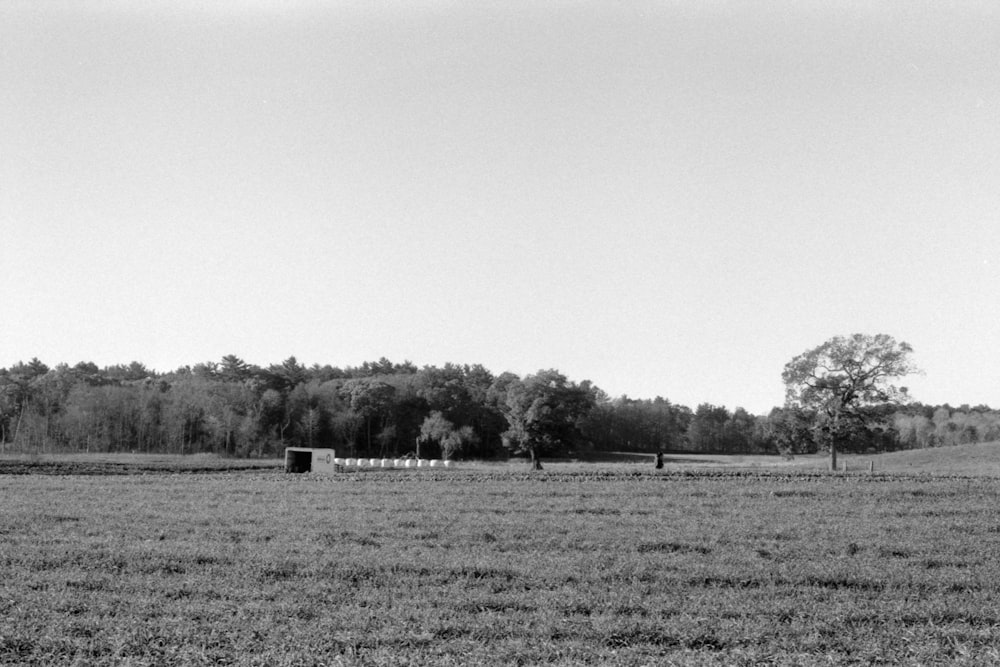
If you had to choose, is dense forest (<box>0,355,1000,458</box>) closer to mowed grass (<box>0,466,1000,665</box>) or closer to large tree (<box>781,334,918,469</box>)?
large tree (<box>781,334,918,469</box>)

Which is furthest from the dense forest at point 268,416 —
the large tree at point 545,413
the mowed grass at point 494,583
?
the mowed grass at point 494,583

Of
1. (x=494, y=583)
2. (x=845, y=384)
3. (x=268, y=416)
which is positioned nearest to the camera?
(x=494, y=583)

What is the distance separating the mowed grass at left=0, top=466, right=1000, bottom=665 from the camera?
1046 cm

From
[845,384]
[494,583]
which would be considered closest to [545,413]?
[845,384]

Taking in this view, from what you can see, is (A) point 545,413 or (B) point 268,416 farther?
(B) point 268,416

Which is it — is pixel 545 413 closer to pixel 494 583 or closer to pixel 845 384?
pixel 845 384

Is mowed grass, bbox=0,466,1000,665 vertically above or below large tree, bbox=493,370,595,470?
below

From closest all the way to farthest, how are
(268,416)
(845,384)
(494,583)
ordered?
(494,583) → (845,384) → (268,416)

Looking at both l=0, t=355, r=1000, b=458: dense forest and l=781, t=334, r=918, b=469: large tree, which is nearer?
l=781, t=334, r=918, b=469: large tree

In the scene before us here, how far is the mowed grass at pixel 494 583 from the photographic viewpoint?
34.3 ft

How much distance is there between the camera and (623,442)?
157 metres

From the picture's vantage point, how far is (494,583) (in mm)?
14125

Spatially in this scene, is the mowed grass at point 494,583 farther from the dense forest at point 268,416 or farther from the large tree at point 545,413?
the dense forest at point 268,416

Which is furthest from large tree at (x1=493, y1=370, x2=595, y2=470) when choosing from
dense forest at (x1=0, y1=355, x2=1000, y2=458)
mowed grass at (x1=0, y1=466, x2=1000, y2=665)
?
mowed grass at (x1=0, y1=466, x2=1000, y2=665)
